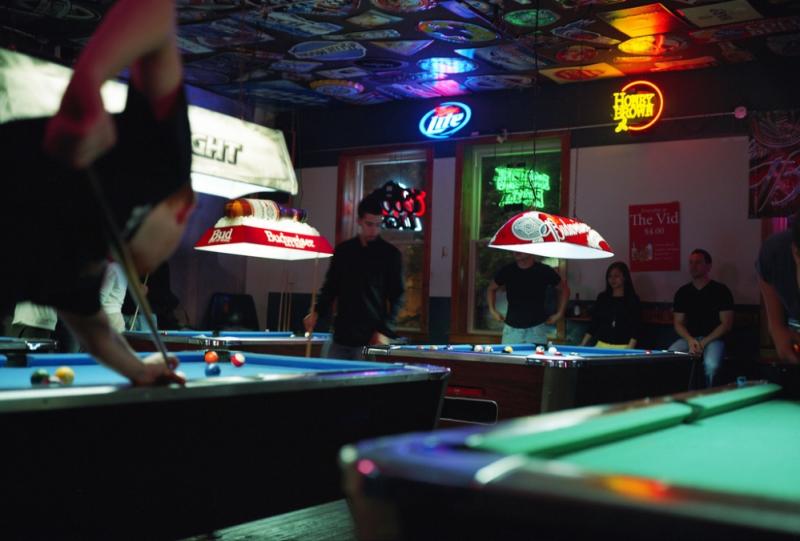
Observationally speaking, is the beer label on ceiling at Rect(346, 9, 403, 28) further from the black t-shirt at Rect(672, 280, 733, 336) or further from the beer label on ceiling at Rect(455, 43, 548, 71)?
the black t-shirt at Rect(672, 280, 733, 336)

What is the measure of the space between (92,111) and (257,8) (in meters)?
5.31

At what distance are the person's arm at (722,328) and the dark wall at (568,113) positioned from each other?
170cm

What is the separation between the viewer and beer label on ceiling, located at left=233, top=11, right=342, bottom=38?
6.59m

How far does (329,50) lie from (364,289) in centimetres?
306

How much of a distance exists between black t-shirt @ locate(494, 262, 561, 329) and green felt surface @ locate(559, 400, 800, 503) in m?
4.70

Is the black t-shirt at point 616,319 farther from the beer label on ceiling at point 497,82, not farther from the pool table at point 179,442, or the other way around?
the pool table at point 179,442

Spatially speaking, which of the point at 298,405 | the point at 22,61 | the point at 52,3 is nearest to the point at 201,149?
the point at 22,61

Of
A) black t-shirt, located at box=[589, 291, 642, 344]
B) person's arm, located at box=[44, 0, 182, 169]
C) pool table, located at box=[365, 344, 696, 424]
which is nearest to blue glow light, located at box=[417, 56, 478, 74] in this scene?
black t-shirt, located at box=[589, 291, 642, 344]

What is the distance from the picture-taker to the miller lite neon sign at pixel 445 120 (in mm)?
8898

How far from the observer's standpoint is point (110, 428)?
87.0 inches

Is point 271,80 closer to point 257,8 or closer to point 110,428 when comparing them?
point 257,8

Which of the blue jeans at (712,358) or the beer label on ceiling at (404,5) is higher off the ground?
the beer label on ceiling at (404,5)

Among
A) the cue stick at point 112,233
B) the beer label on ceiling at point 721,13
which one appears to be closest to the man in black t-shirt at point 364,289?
the beer label on ceiling at point 721,13

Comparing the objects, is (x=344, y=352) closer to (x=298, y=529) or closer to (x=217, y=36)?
(x=298, y=529)
